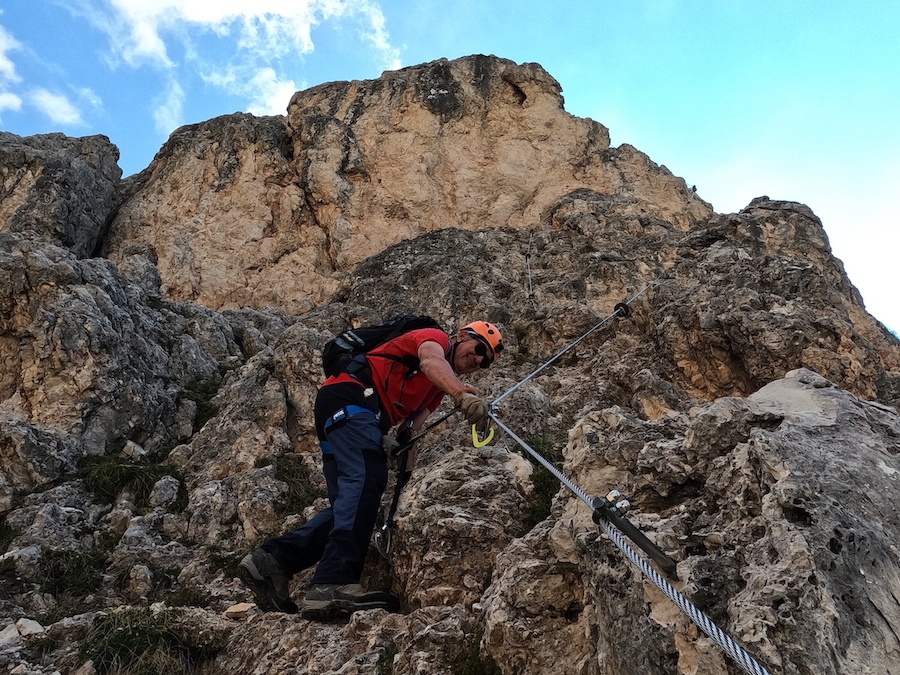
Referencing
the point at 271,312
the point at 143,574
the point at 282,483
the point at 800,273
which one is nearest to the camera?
the point at 143,574

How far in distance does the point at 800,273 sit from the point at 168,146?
24308mm

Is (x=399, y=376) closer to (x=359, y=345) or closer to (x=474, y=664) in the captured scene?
(x=359, y=345)

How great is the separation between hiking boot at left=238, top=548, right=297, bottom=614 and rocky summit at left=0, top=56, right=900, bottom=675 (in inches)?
8.1

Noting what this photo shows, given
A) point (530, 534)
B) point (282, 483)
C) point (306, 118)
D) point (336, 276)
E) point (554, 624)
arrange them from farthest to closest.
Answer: point (306, 118)
point (336, 276)
point (282, 483)
point (530, 534)
point (554, 624)

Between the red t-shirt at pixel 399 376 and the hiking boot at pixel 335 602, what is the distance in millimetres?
1810

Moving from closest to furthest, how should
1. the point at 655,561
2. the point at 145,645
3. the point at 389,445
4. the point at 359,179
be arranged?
the point at 655,561 < the point at 145,645 < the point at 389,445 < the point at 359,179

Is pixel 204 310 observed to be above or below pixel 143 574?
above

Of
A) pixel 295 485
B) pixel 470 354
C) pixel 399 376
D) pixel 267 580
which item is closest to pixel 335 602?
pixel 267 580

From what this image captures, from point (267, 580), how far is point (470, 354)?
299cm

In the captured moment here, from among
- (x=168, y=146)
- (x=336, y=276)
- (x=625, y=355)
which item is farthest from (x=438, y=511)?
(x=168, y=146)

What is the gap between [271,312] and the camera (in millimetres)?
19141

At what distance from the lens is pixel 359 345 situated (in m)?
6.22

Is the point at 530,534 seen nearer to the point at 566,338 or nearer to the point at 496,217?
the point at 566,338

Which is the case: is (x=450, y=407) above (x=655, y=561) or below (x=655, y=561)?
above
